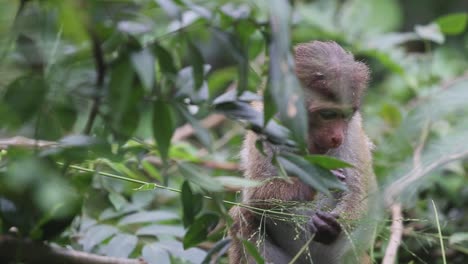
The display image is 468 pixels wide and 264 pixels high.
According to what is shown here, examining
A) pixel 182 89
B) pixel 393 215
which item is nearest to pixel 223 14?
pixel 182 89

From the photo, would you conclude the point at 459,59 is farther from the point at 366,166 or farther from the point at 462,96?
the point at 366,166

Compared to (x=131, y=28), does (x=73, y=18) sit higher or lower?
higher

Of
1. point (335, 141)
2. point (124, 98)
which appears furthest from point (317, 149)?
point (124, 98)

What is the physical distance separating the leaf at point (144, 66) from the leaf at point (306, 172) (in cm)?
59

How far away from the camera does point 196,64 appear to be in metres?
2.24

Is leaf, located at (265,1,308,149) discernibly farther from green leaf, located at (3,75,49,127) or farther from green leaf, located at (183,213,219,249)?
green leaf, located at (183,213,219,249)

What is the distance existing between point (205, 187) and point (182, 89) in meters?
0.32

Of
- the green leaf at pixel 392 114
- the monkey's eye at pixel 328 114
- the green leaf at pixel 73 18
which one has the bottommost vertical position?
the green leaf at pixel 392 114

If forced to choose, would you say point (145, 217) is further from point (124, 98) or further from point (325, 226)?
point (124, 98)

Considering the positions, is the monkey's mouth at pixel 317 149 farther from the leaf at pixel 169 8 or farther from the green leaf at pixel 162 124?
the leaf at pixel 169 8

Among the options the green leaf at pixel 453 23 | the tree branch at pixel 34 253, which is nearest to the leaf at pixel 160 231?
the tree branch at pixel 34 253

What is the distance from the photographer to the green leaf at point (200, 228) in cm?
269

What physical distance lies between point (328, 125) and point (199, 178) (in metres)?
1.72

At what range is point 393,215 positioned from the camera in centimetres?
470
